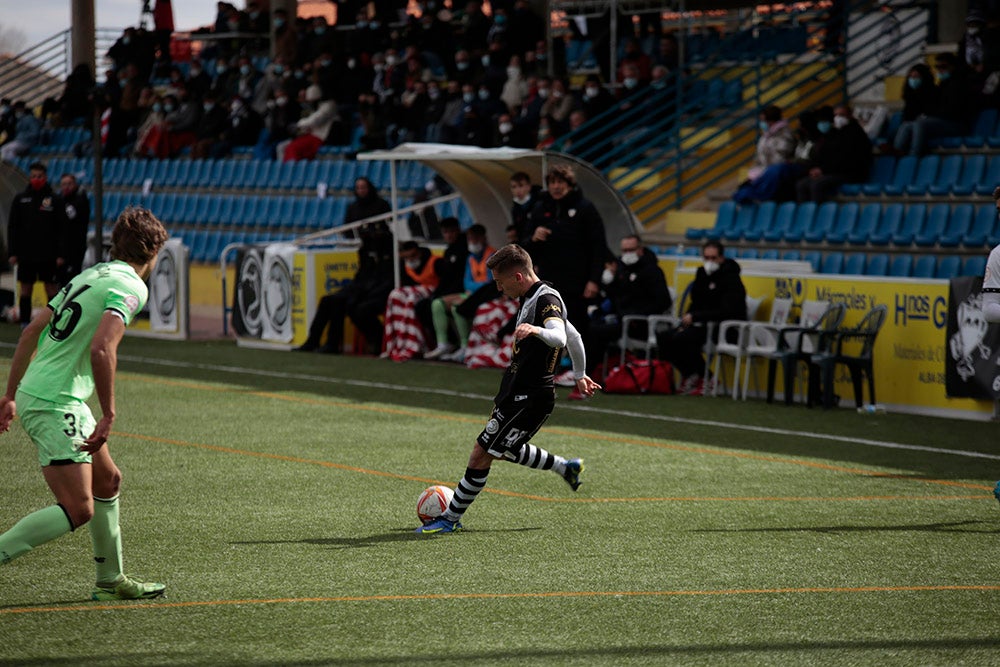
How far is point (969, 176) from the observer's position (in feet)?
55.8

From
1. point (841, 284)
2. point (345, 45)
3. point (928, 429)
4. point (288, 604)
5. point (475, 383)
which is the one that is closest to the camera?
point (288, 604)

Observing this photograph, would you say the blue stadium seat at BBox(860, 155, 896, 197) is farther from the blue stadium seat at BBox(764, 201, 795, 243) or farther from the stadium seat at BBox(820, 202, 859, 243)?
the blue stadium seat at BBox(764, 201, 795, 243)

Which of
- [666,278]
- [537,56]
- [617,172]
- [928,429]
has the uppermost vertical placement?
[537,56]

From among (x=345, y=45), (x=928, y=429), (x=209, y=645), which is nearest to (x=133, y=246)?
(x=209, y=645)

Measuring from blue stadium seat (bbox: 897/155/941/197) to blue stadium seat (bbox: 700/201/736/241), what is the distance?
2.23m

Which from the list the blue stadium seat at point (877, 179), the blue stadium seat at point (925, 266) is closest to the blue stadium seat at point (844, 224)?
the blue stadium seat at point (877, 179)

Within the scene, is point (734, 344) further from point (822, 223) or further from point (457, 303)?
point (457, 303)

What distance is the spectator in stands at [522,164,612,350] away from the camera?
46.0ft

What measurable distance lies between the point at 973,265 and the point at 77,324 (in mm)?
11815

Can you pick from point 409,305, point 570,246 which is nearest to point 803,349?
point 570,246

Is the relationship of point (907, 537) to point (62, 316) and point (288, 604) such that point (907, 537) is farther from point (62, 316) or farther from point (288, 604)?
point (62, 316)

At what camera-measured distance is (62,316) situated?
230 inches

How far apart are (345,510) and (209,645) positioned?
9.94 feet

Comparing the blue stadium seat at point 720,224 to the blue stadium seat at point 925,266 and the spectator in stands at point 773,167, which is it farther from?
the blue stadium seat at point 925,266
